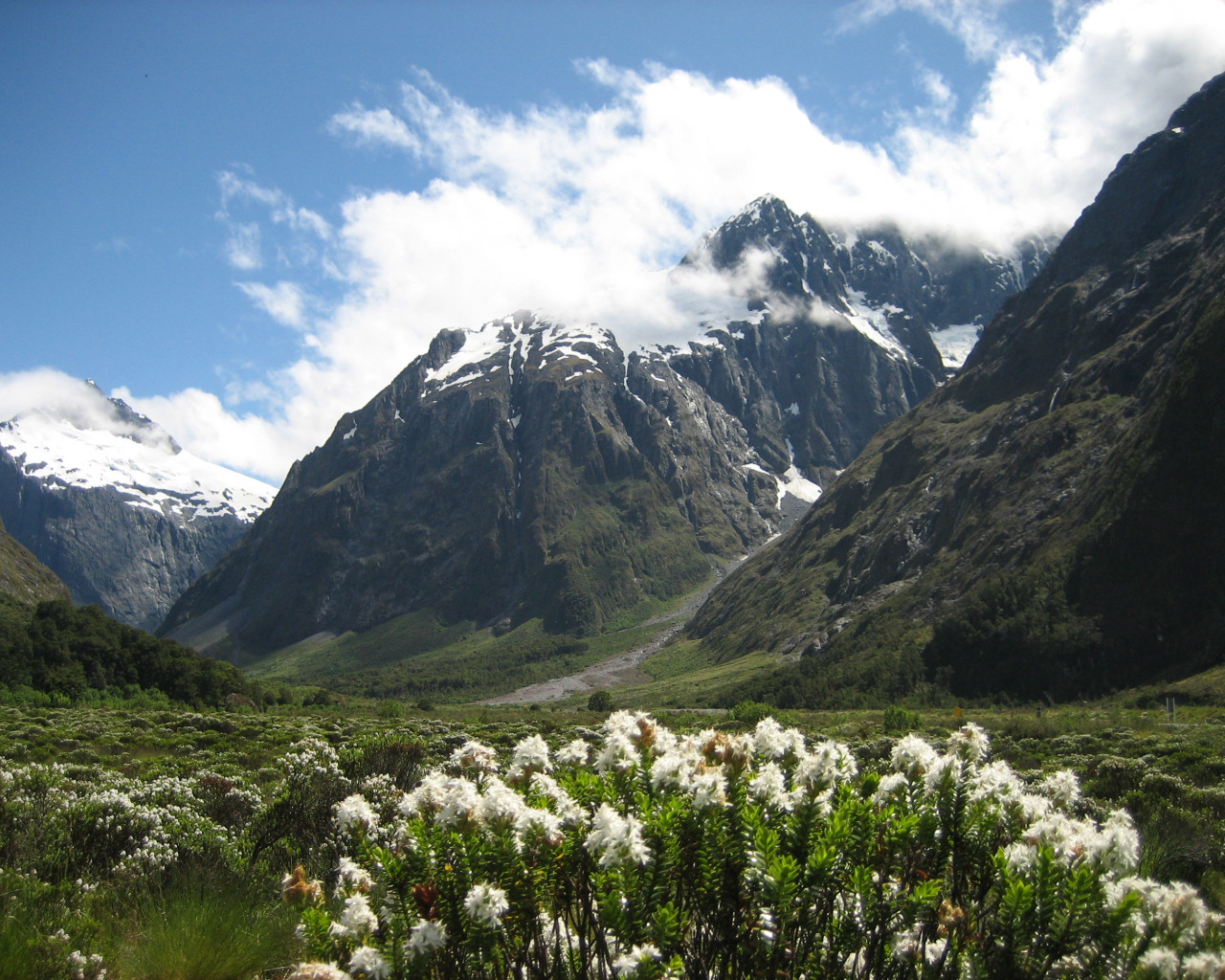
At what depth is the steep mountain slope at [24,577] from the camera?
139 metres

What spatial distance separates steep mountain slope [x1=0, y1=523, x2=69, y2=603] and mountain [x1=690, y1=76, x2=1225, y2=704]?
128164mm

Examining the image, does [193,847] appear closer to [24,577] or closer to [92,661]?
[92,661]

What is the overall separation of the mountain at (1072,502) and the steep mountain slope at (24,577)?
420ft

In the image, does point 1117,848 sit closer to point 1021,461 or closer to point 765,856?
point 765,856

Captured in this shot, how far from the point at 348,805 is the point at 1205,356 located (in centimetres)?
12462

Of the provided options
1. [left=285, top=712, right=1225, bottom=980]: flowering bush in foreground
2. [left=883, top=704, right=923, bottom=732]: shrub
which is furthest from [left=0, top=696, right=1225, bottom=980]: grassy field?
[left=883, top=704, right=923, bottom=732]: shrub

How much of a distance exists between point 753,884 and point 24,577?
18213 centimetres

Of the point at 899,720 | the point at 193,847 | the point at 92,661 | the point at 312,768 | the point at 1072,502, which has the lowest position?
the point at 899,720

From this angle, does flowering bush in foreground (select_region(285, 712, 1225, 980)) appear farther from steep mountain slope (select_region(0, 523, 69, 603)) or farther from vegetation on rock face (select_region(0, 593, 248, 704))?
steep mountain slope (select_region(0, 523, 69, 603))

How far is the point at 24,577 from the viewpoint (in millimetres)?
148375

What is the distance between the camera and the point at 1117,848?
17.3ft

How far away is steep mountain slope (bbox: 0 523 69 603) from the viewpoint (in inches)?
5487

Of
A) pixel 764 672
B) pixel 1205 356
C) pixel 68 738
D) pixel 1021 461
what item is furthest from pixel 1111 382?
pixel 68 738

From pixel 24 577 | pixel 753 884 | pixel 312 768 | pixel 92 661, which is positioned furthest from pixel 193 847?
pixel 24 577
